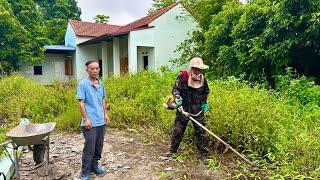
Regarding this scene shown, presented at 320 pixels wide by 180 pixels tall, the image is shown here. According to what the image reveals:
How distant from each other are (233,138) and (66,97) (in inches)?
197

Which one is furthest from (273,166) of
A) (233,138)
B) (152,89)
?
(152,89)

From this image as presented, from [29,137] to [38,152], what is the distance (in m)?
0.73

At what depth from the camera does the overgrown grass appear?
4504 mm

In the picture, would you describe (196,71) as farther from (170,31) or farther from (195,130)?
(170,31)

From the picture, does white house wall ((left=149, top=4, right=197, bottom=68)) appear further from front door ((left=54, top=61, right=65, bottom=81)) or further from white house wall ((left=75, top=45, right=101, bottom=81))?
front door ((left=54, top=61, right=65, bottom=81))

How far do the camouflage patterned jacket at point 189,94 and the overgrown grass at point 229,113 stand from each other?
57cm

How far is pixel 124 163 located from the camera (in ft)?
17.3

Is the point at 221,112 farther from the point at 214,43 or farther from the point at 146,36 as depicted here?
the point at 146,36

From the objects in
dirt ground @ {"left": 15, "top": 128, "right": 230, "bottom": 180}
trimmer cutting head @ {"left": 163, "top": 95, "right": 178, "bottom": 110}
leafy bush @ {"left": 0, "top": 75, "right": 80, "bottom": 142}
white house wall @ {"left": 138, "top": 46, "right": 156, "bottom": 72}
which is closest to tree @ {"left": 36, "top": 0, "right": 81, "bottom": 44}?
white house wall @ {"left": 138, "top": 46, "right": 156, "bottom": 72}

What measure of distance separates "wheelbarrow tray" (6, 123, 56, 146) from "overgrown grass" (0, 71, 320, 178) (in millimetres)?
2046

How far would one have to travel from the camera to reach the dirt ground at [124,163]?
4.76m

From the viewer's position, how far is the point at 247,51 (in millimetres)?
10422

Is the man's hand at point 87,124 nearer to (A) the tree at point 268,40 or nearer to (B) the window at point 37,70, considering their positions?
(A) the tree at point 268,40

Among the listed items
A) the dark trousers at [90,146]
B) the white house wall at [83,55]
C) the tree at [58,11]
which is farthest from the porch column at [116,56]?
the dark trousers at [90,146]
